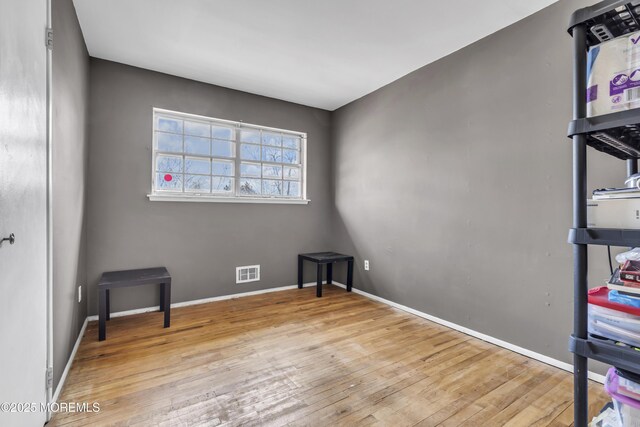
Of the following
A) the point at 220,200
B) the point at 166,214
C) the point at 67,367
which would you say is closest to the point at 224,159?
the point at 220,200

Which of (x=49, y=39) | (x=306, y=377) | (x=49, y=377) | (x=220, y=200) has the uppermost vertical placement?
(x=49, y=39)

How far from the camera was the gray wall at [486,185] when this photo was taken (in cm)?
213

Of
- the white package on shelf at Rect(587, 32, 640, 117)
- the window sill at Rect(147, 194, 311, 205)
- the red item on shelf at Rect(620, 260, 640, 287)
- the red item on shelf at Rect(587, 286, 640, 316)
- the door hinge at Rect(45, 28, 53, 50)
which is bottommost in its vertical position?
the red item on shelf at Rect(587, 286, 640, 316)

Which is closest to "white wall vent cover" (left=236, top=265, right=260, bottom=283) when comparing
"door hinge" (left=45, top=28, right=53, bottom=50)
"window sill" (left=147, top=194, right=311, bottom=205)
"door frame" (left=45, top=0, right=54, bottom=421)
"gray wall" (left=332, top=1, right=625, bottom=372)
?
"window sill" (left=147, top=194, right=311, bottom=205)

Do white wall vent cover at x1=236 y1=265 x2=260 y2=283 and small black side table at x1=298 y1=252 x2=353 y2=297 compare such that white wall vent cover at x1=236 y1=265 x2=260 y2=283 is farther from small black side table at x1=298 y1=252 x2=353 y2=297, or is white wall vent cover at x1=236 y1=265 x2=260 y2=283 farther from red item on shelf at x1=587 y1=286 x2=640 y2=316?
red item on shelf at x1=587 y1=286 x2=640 y2=316

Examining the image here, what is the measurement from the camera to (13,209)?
1.13 meters

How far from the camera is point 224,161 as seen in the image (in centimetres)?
373

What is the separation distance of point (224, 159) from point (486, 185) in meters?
2.89

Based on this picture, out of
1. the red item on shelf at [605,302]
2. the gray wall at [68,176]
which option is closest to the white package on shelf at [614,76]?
the red item on shelf at [605,302]

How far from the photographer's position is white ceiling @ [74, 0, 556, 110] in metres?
2.21

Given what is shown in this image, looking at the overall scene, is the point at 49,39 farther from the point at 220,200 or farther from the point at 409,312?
the point at 409,312

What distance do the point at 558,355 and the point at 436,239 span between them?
4.14 feet

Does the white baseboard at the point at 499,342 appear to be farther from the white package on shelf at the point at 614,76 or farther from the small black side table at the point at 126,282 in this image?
the small black side table at the point at 126,282

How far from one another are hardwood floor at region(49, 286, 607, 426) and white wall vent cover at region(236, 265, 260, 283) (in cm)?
85
